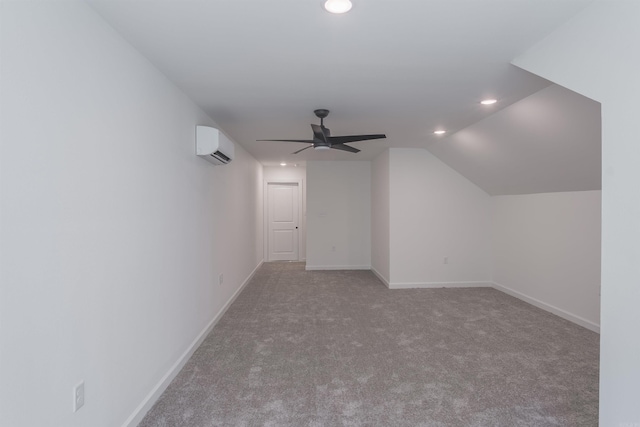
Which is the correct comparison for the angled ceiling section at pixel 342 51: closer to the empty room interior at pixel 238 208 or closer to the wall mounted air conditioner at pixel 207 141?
the empty room interior at pixel 238 208

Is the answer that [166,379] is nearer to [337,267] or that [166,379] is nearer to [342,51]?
[342,51]

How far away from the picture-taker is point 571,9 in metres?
1.76

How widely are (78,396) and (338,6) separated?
223 centimetres

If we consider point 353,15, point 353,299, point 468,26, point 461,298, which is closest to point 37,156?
point 353,15

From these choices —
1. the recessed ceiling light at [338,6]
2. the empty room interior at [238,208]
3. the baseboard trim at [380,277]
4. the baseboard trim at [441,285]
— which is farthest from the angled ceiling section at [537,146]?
the baseboard trim at [380,277]

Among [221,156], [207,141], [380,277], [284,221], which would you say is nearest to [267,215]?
[284,221]

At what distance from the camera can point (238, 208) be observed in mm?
5270

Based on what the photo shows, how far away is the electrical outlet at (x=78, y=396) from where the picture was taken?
1586mm

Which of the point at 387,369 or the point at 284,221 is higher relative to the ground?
the point at 284,221

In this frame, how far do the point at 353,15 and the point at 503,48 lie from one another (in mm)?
1061

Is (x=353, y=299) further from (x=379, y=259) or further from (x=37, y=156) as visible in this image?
(x=37, y=156)

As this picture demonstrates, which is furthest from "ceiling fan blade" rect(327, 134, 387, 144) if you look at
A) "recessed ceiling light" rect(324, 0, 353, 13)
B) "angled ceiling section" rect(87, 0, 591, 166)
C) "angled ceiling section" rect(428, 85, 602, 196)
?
"recessed ceiling light" rect(324, 0, 353, 13)

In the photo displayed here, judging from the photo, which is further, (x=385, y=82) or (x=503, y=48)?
(x=385, y=82)

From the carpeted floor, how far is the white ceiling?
6.25ft
